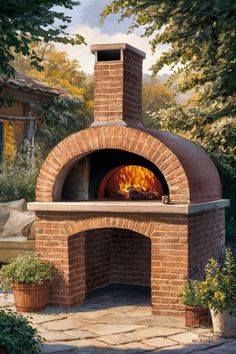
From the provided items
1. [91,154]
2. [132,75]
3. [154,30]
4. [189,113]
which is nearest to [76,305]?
[91,154]

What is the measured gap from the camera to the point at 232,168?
16188mm

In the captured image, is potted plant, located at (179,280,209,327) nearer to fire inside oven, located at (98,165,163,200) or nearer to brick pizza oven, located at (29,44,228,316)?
brick pizza oven, located at (29,44,228,316)

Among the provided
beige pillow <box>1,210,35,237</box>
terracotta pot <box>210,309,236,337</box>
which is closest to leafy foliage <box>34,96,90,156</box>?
beige pillow <box>1,210,35,237</box>

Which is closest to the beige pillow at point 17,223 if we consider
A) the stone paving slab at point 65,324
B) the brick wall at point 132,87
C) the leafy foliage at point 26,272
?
Result: the leafy foliage at point 26,272

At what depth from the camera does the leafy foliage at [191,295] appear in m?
8.77

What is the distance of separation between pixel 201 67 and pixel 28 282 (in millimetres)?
7067

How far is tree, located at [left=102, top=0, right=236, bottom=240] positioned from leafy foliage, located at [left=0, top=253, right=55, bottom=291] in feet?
14.0

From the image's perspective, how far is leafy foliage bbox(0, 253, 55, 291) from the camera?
9.76 m

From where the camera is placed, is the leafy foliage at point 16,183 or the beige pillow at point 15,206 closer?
the beige pillow at point 15,206

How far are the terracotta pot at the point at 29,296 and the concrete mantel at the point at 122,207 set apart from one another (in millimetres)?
1291

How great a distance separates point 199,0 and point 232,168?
693 cm

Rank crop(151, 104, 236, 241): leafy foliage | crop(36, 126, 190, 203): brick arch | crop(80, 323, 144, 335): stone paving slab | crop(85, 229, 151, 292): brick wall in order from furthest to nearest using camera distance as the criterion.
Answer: crop(151, 104, 236, 241): leafy foliage, crop(85, 229, 151, 292): brick wall, crop(36, 126, 190, 203): brick arch, crop(80, 323, 144, 335): stone paving slab

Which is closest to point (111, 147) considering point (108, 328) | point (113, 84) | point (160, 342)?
point (113, 84)

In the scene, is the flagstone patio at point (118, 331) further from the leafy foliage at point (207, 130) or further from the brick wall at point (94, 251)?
the leafy foliage at point (207, 130)
